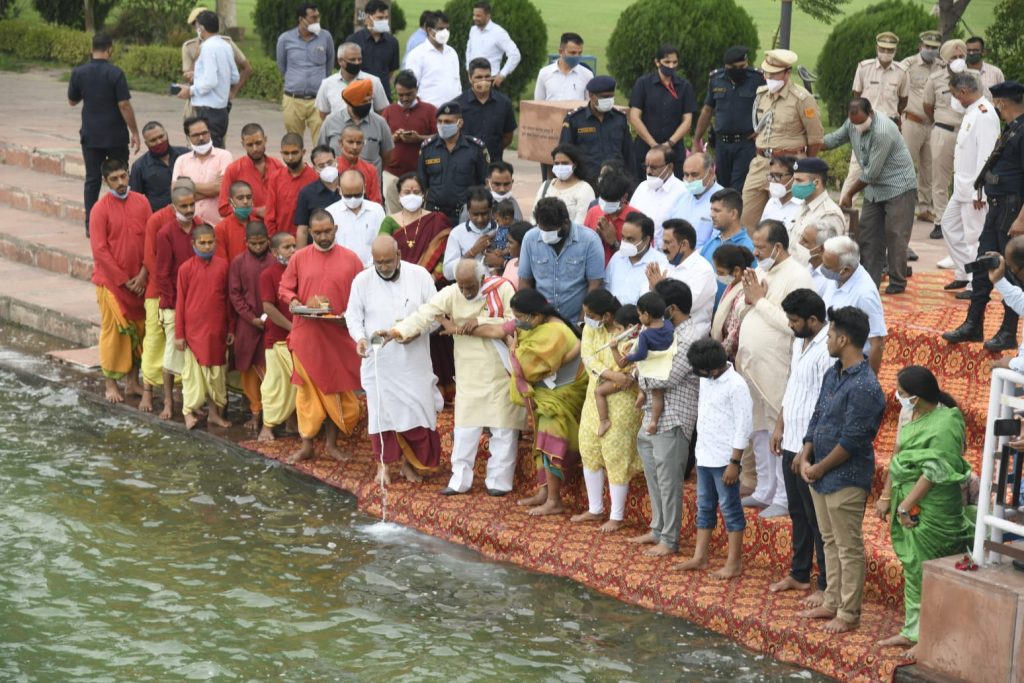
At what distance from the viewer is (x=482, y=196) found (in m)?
10.2

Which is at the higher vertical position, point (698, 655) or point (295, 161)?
point (295, 161)

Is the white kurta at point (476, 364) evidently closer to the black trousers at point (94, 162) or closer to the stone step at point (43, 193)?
the black trousers at point (94, 162)

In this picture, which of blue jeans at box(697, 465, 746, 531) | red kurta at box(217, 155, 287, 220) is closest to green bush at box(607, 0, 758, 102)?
red kurta at box(217, 155, 287, 220)

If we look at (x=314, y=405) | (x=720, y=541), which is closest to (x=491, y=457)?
(x=314, y=405)

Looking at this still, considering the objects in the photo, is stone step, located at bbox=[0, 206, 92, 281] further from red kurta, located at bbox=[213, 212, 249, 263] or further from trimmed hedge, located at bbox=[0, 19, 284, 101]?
trimmed hedge, located at bbox=[0, 19, 284, 101]

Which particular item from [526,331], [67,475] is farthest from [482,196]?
[67,475]

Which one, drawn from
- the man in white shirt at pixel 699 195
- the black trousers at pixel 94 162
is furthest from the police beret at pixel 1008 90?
the black trousers at pixel 94 162

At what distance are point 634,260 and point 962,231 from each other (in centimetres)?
373

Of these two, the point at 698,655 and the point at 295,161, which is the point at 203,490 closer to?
the point at 295,161

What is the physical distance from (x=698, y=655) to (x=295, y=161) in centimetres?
554

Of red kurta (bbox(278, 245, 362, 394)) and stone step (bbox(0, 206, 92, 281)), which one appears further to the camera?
stone step (bbox(0, 206, 92, 281))

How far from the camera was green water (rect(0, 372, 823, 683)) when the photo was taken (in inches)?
307

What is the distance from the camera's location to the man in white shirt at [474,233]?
10.2 meters

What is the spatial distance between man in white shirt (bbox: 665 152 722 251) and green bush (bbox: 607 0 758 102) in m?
12.7
